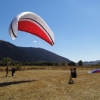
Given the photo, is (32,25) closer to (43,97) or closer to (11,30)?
(11,30)

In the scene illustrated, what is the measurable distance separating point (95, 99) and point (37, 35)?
1362cm

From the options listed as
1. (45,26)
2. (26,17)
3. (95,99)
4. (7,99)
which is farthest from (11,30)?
(95,99)

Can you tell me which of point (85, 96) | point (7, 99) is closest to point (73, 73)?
point (85, 96)

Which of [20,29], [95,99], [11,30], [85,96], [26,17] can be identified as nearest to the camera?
[95,99]

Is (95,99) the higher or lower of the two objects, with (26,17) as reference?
lower

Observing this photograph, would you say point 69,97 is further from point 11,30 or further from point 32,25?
point 32,25

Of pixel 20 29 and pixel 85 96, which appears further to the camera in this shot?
pixel 20 29

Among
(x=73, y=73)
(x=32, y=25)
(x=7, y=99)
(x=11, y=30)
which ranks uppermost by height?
(x=32, y=25)

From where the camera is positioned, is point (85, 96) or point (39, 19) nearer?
point (85, 96)

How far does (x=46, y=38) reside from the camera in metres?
26.3

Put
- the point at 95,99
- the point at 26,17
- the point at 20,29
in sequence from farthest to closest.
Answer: the point at 20,29 < the point at 26,17 < the point at 95,99

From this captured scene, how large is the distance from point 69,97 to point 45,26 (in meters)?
11.7

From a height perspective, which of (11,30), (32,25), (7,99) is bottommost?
(7,99)

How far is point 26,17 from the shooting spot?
79.7 feet
